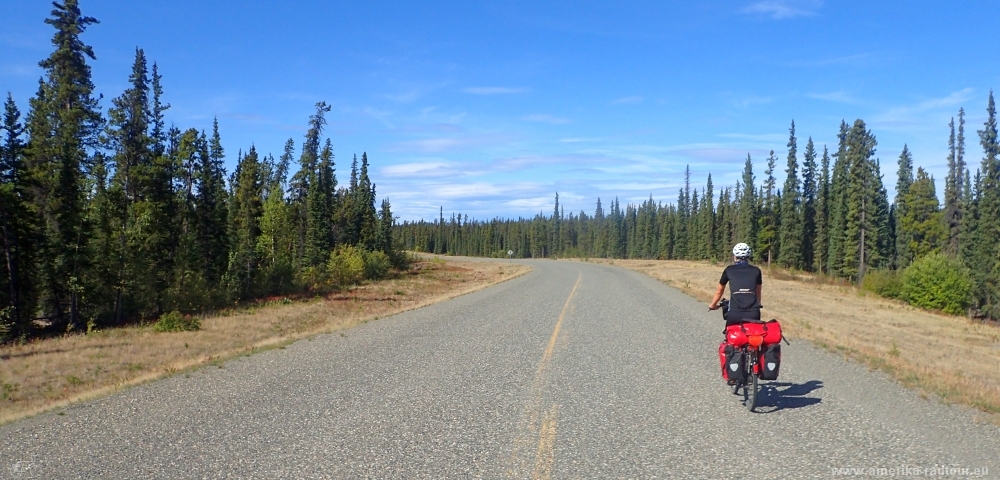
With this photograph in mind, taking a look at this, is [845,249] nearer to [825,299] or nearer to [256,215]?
[825,299]

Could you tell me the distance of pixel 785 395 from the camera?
8320 mm

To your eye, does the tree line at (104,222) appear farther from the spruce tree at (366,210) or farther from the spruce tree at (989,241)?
the spruce tree at (989,241)

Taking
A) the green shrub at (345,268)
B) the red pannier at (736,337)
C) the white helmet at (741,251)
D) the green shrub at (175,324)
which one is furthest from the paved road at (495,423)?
the green shrub at (345,268)

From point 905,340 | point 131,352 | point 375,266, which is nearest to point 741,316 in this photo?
point 131,352

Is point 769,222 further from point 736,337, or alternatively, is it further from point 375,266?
point 736,337

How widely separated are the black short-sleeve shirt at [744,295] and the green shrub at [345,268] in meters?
39.9

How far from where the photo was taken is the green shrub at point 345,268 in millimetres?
45875

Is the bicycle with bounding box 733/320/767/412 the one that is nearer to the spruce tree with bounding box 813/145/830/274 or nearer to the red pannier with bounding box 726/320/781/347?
the red pannier with bounding box 726/320/781/347

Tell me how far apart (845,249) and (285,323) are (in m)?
59.1

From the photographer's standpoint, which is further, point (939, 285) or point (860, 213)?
point (860, 213)

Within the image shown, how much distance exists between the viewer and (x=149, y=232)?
3300 centimetres

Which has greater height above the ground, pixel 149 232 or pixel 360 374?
pixel 149 232

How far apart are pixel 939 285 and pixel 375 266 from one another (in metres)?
42.2

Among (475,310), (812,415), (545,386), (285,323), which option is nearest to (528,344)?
(545,386)
